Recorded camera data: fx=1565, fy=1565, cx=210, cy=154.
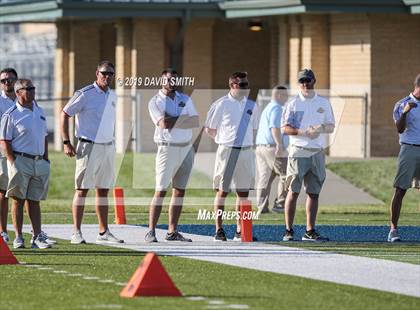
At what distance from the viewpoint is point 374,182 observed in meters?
30.2

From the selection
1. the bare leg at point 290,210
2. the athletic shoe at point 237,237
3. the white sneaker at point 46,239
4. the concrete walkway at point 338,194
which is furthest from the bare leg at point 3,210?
the concrete walkway at point 338,194

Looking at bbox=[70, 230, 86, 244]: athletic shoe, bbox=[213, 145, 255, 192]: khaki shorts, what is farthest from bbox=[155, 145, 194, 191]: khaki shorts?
bbox=[70, 230, 86, 244]: athletic shoe

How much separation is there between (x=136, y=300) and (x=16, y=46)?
187 feet

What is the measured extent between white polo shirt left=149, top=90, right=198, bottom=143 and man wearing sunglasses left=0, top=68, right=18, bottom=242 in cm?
169

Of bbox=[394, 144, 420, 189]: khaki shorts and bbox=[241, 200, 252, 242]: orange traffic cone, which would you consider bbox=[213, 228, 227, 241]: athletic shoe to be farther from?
bbox=[394, 144, 420, 189]: khaki shorts

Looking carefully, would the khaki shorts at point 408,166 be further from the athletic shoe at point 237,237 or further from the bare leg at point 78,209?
the bare leg at point 78,209

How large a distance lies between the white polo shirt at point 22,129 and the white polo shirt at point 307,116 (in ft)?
10.5

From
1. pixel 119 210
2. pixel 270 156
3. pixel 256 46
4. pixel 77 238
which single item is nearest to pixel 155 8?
pixel 256 46

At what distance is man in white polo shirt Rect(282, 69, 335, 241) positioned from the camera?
63.0ft

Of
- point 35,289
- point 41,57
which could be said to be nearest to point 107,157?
point 35,289

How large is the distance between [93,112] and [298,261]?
11.7 feet

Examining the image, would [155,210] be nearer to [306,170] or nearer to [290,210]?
[290,210]

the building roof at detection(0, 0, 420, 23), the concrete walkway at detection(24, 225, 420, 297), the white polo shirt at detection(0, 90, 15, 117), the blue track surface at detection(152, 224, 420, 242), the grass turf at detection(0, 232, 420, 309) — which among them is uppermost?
the building roof at detection(0, 0, 420, 23)

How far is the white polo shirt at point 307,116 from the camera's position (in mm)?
19219
